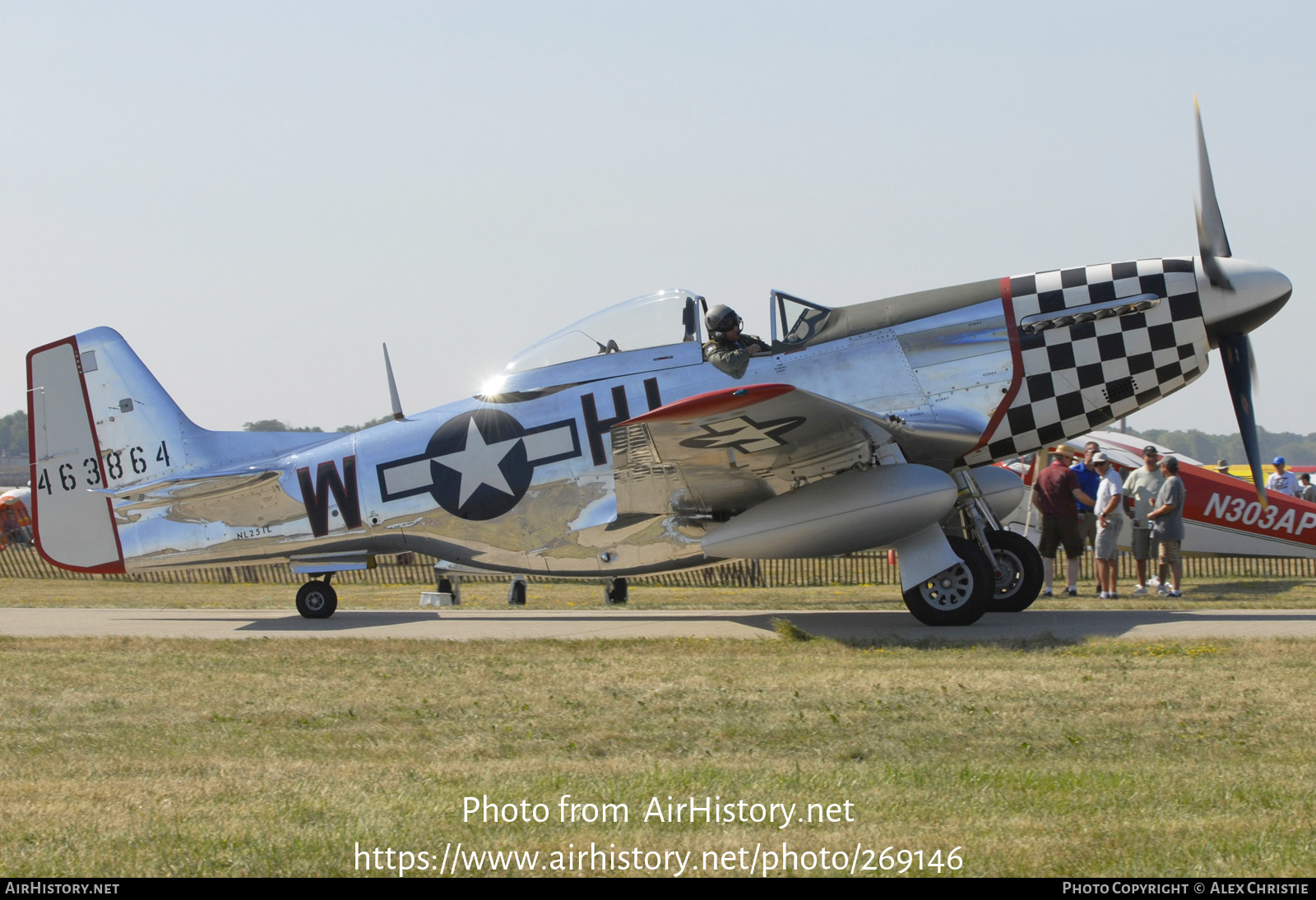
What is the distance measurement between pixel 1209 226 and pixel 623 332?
198 inches

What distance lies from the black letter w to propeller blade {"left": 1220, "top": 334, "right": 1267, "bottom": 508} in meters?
8.10

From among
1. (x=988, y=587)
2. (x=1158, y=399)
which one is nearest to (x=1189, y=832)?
(x=988, y=587)

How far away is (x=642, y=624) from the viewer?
10.6 metres

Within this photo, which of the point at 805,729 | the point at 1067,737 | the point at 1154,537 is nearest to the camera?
the point at 1067,737

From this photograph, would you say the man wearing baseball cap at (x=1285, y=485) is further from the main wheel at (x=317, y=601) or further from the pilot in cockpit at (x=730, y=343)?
the main wheel at (x=317, y=601)

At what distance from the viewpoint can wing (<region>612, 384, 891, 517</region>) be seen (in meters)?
8.50

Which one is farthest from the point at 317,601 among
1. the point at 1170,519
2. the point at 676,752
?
the point at 1170,519

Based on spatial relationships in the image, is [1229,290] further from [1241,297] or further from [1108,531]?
[1108,531]

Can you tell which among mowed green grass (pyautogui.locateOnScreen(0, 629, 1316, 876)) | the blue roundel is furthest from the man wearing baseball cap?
the blue roundel

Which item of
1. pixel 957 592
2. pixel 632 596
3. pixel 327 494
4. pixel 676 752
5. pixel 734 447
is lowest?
pixel 632 596

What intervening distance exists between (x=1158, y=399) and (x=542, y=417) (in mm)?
5420

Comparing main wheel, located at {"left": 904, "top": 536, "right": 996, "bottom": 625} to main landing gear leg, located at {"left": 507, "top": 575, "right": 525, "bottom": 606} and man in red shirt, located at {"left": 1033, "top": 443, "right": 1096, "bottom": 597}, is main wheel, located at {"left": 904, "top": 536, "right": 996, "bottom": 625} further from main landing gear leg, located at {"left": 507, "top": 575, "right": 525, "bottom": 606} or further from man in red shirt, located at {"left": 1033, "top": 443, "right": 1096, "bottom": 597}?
main landing gear leg, located at {"left": 507, "top": 575, "right": 525, "bottom": 606}

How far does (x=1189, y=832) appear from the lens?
12.2 feet
